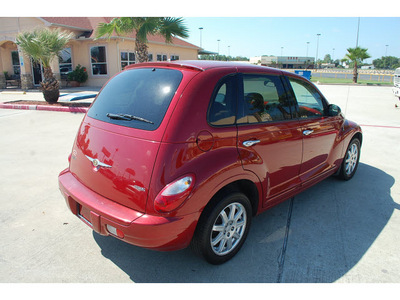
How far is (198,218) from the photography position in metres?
2.50

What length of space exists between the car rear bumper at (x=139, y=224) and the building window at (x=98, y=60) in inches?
Answer: 753

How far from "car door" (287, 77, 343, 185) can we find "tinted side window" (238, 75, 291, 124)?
268 mm

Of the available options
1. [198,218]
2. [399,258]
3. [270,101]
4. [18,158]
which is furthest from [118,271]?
[18,158]

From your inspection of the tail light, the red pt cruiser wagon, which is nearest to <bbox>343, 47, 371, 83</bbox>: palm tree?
the red pt cruiser wagon

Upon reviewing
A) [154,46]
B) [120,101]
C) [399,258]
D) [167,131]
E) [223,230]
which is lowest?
[399,258]

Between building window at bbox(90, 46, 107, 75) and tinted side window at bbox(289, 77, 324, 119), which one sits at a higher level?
building window at bbox(90, 46, 107, 75)

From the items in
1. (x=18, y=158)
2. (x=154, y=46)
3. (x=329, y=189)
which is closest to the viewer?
(x=329, y=189)

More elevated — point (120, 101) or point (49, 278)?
point (120, 101)

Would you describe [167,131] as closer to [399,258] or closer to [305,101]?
[305,101]

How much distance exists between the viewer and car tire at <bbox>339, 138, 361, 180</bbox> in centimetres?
467

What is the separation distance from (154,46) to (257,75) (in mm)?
20965

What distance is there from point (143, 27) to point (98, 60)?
8629mm

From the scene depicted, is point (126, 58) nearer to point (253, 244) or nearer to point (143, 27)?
point (143, 27)

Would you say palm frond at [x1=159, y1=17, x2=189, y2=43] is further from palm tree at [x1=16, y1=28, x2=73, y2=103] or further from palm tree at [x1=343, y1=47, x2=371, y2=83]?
palm tree at [x1=343, y1=47, x2=371, y2=83]
